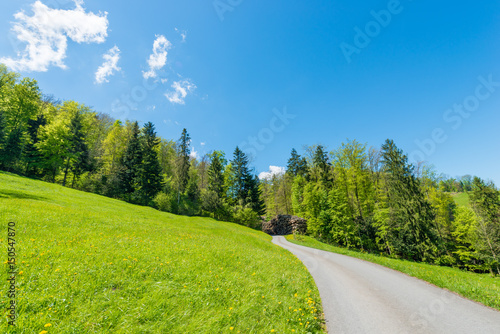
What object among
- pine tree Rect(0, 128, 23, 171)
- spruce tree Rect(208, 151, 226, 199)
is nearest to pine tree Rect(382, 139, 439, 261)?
spruce tree Rect(208, 151, 226, 199)

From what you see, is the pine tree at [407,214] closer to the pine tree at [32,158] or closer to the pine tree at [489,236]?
the pine tree at [489,236]

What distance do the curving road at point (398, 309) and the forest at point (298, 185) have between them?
21.3 metres

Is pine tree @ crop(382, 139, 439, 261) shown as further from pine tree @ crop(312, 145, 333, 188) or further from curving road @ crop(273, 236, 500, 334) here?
curving road @ crop(273, 236, 500, 334)

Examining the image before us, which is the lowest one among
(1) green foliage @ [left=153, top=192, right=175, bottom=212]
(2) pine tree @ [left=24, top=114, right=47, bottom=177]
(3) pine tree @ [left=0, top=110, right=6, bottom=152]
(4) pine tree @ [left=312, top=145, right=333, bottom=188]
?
(1) green foliage @ [left=153, top=192, right=175, bottom=212]

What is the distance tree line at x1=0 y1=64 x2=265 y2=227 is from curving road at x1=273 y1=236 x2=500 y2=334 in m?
36.0

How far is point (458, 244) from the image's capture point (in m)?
32.4

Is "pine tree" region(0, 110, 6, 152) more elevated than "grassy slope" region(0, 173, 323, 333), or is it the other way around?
"pine tree" region(0, 110, 6, 152)

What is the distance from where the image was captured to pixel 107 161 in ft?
152

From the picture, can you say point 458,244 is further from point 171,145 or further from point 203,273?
point 171,145

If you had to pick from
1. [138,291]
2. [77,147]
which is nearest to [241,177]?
[77,147]

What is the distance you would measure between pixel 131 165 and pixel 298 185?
138 feet

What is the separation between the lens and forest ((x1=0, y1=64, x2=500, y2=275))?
27750 millimetres

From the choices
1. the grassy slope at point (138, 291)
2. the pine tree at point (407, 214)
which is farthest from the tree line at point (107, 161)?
the grassy slope at point (138, 291)

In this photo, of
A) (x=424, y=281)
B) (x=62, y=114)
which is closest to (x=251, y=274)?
(x=424, y=281)
